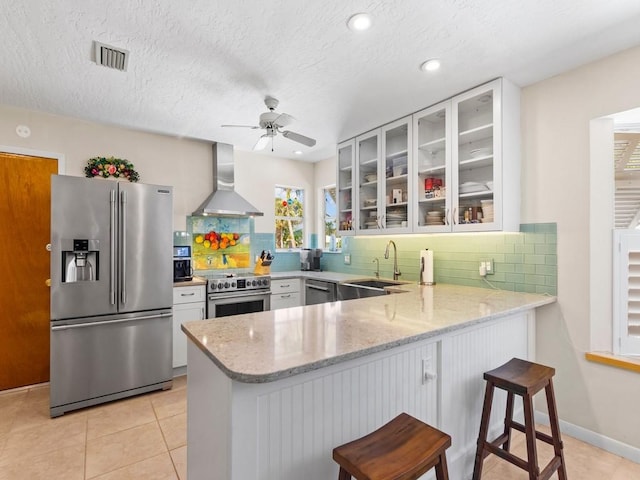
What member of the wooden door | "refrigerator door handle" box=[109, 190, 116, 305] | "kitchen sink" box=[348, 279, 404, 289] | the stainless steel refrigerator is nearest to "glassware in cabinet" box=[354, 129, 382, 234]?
"kitchen sink" box=[348, 279, 404, 289]

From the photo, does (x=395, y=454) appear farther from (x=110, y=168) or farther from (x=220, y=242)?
(x=110, y=168)

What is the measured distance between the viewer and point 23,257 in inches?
124

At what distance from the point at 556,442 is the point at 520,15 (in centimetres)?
237

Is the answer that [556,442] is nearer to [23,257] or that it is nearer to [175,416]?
[175,416]

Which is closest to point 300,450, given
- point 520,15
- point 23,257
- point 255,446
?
point 255,446

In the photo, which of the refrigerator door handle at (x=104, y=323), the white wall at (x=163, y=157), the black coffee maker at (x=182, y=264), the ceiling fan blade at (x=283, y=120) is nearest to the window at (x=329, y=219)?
the white wall at (x=163, y=157)

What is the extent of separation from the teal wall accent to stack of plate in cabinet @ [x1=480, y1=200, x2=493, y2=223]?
0.87 feet

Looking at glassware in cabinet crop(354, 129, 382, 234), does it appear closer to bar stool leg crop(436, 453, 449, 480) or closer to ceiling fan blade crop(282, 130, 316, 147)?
ceiling fan blade crop(282, 130, 316, 147)

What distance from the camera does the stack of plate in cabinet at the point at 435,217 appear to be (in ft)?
9.84

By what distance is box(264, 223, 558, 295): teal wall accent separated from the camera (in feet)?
8.23

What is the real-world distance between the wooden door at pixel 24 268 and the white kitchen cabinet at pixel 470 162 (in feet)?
12.1

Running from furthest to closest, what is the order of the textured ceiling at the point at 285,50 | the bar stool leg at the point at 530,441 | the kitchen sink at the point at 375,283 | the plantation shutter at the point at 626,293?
the kitchen sink at the point at 375,283 < the plantation shutter at the point at 626,293 < the textured ceiling at the point at 285,50 < the bar stool leg at the point at 530,441

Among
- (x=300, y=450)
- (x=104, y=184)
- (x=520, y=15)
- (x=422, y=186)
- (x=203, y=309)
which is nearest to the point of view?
(x=300, y=450)

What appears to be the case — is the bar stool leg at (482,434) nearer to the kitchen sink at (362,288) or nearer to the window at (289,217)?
the kitchen sink at (362,288)
